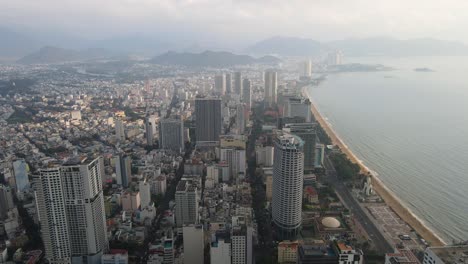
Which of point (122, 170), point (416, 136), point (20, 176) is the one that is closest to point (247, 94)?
point (416, 136)

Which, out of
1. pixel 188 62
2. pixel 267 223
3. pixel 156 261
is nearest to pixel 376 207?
pixel 267 223

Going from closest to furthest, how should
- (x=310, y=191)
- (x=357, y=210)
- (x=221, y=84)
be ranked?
(x=357, y=210) < (x=310, y=191) < (x=221, y=84)

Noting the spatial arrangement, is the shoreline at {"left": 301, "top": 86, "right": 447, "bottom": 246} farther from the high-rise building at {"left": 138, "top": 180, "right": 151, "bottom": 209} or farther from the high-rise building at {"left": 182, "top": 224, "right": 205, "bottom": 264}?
the high-rise building at {"left": 138, "top": 180, "right": 151, "bottom": 209}

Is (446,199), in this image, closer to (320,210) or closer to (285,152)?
(320,210)

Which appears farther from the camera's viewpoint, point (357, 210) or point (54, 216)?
point (357, 210)

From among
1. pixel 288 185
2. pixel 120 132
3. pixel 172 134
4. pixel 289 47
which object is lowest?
pixel 120 132

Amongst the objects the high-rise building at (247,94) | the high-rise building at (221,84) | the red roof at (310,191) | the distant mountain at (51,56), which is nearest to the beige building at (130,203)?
the red roof at (310,191)

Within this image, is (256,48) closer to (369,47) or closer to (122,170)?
(369,47)

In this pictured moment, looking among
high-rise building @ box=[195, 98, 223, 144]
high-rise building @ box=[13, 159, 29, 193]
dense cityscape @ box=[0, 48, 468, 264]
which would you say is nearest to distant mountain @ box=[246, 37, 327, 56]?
dense cityscape @ box=[0, 48, 468, 264]
